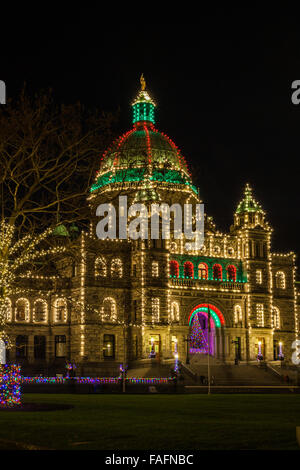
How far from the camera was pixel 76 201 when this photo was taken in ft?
96.4

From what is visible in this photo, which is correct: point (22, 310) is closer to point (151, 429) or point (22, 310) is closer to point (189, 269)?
point (189, 269)

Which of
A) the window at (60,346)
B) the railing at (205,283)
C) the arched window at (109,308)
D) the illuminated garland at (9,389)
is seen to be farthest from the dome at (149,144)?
the illuminated garland at (9,389)

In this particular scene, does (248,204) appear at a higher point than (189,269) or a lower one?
higher

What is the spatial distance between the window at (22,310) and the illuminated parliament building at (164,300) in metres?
0.12

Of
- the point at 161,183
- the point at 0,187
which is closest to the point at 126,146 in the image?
the point at 161,183

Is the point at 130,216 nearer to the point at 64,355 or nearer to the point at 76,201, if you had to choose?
the point at 64,355

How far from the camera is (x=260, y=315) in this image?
81188 mm

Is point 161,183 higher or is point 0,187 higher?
point 161,183

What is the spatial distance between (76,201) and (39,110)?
4057 mm

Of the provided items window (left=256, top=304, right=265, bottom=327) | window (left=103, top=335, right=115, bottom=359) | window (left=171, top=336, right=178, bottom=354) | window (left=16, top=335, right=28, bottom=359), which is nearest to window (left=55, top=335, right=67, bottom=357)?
window (left=16, top=335, right=28, bottom=359)

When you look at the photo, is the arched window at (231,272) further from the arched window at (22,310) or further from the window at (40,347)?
the arched window at (22,310)

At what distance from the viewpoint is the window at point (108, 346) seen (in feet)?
243

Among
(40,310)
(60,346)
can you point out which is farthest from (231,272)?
(40,310)

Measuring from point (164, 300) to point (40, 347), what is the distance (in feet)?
48.4
